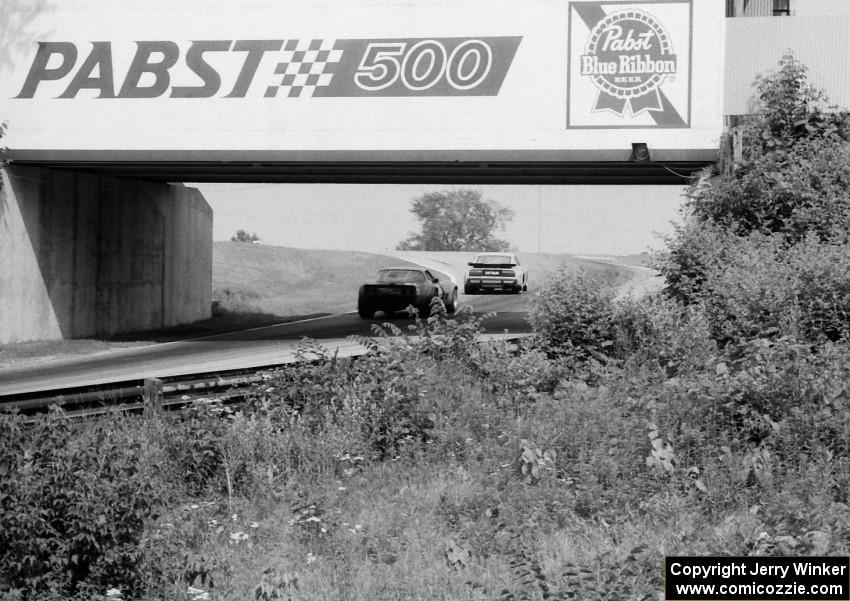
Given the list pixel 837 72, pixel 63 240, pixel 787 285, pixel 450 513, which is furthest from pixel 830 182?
pixel 63 240

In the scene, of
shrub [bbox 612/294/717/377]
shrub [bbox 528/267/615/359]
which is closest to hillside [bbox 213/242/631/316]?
shrub [bbox 528/267/615/359]

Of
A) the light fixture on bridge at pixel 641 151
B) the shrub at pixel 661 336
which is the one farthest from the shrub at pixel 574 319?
the light fixture on bridge at pixel 641 151

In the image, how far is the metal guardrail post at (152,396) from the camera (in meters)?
9.73

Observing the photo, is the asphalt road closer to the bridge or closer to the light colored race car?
the bridge

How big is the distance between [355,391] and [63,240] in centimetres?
1594

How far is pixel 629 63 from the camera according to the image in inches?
782

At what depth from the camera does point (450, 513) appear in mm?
7965

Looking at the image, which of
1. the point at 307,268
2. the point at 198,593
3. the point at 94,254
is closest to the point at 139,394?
the point at 198,593

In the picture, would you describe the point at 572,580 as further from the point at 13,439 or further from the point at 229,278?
the point at 229,278

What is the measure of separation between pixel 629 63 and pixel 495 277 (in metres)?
25.9

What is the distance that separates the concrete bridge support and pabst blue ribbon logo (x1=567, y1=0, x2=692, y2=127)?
12788 millimetres

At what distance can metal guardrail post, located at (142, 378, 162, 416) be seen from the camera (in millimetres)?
9734

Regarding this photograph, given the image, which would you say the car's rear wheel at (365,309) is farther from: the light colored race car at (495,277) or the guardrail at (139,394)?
the guardrail at (139,394)

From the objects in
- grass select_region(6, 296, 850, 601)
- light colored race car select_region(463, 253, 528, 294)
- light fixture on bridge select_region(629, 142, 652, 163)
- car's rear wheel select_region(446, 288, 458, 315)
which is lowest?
grass select_region(6, 296, 850, 601)
